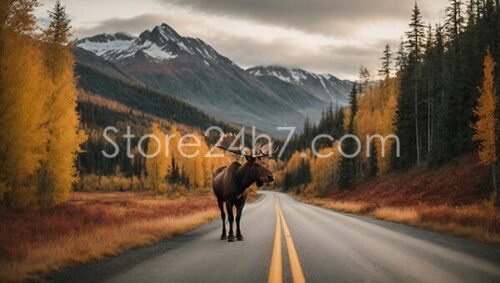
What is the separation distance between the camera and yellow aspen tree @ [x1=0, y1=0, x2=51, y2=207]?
856 inches

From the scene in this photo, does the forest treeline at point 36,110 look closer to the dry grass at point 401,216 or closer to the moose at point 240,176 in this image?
the moose at point 240,176

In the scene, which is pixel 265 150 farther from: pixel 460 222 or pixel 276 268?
pixel 460 222

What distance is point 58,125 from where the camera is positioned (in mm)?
30188

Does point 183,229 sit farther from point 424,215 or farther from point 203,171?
point 203,171

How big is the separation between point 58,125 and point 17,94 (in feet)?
27.8

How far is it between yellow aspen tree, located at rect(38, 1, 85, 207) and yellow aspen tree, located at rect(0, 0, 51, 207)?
4.95 m

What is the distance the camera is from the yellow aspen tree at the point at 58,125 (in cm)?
3012

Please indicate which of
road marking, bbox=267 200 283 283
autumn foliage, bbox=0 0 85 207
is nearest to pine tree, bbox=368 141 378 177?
autumn foliage, bbox=0 0 85 207

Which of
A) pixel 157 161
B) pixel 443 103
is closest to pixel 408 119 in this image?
pixel 443 103

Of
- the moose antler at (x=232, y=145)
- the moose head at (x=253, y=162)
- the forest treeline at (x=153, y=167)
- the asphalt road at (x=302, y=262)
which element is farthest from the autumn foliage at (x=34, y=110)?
the asphalt road at (x=302, y=262)

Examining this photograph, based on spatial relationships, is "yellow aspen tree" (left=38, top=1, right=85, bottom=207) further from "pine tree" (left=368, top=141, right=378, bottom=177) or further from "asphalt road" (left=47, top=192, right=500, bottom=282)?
"pine tree" (left=368, top=141, right=378, bottom=177)

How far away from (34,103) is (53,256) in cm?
1791

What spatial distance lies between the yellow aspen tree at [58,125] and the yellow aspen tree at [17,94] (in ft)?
16.2

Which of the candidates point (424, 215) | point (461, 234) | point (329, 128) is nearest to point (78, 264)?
point (461, 234)
